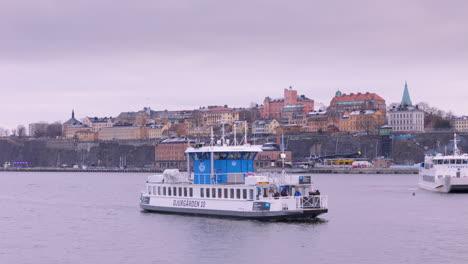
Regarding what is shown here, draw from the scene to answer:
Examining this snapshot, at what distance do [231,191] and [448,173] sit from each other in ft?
114

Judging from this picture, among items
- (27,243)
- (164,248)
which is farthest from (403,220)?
(27,243)

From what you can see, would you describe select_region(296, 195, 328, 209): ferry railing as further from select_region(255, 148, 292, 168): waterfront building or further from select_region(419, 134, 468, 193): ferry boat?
select_region(255, 148, 292, 168): waterfront building

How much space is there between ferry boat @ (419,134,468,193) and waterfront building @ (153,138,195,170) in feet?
376

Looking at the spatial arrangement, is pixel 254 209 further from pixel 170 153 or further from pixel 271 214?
pixel 170 153

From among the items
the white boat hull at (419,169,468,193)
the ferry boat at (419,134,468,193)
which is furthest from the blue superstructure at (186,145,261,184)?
the ferry boat at (419,134,468,193)

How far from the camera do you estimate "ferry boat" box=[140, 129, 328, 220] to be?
4028cm

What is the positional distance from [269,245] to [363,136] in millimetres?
155206

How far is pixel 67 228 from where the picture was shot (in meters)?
43.2

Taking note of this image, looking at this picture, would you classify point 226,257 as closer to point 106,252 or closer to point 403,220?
point 106,252

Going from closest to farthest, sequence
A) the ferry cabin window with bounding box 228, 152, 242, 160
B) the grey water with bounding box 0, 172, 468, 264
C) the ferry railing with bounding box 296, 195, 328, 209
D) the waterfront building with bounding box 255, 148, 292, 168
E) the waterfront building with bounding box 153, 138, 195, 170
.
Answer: the grey water with bounding box 0, 172, 468, 264
the ferry railing with bounding box 296, 195, 328, 209
the ferry cabin window with bounding box 228, 152, 242, 160
the waterfront building with bounding box 255, 148, 292, 168
the waterfront building with bounding box 153, 138, 195, 170

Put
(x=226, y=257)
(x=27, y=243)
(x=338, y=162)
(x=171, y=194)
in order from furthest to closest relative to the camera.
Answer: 1. (x=338, y=162)
2. (x=171, y=194)
3. (x=27, y=243)
4. (x=226, y=257)

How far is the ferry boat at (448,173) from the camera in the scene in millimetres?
68688

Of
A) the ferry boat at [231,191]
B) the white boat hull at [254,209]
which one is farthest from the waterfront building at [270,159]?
the white boat hull at [254,209]

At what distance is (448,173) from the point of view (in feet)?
233
